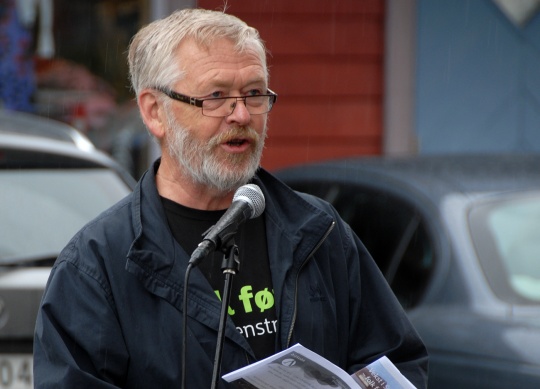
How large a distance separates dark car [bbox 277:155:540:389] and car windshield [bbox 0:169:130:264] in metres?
1.11

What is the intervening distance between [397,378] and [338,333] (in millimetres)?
249

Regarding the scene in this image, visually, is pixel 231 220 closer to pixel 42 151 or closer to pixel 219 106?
pixel 219 106

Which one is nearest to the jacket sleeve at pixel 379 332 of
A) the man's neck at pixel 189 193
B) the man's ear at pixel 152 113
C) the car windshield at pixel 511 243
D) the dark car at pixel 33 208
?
the man's neck at pixel 189 193

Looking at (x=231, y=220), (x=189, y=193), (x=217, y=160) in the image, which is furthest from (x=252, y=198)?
(x=189, y=193)

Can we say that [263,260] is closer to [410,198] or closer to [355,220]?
[410,198]

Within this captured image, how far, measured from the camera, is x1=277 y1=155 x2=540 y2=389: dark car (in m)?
3.90

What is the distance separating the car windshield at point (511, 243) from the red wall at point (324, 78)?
5001 millimetres

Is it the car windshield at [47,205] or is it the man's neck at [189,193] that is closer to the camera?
the man's neck at [189,193]

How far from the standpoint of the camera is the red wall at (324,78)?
932 centimetres

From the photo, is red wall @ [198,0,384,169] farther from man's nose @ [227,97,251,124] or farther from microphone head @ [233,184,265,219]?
microphone head @ [233,184,265,219]

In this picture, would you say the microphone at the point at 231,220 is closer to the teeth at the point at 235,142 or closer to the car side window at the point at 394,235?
the teeth at the point at 235,142

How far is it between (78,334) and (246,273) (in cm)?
45

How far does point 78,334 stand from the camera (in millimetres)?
2537

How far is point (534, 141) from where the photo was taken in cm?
943
